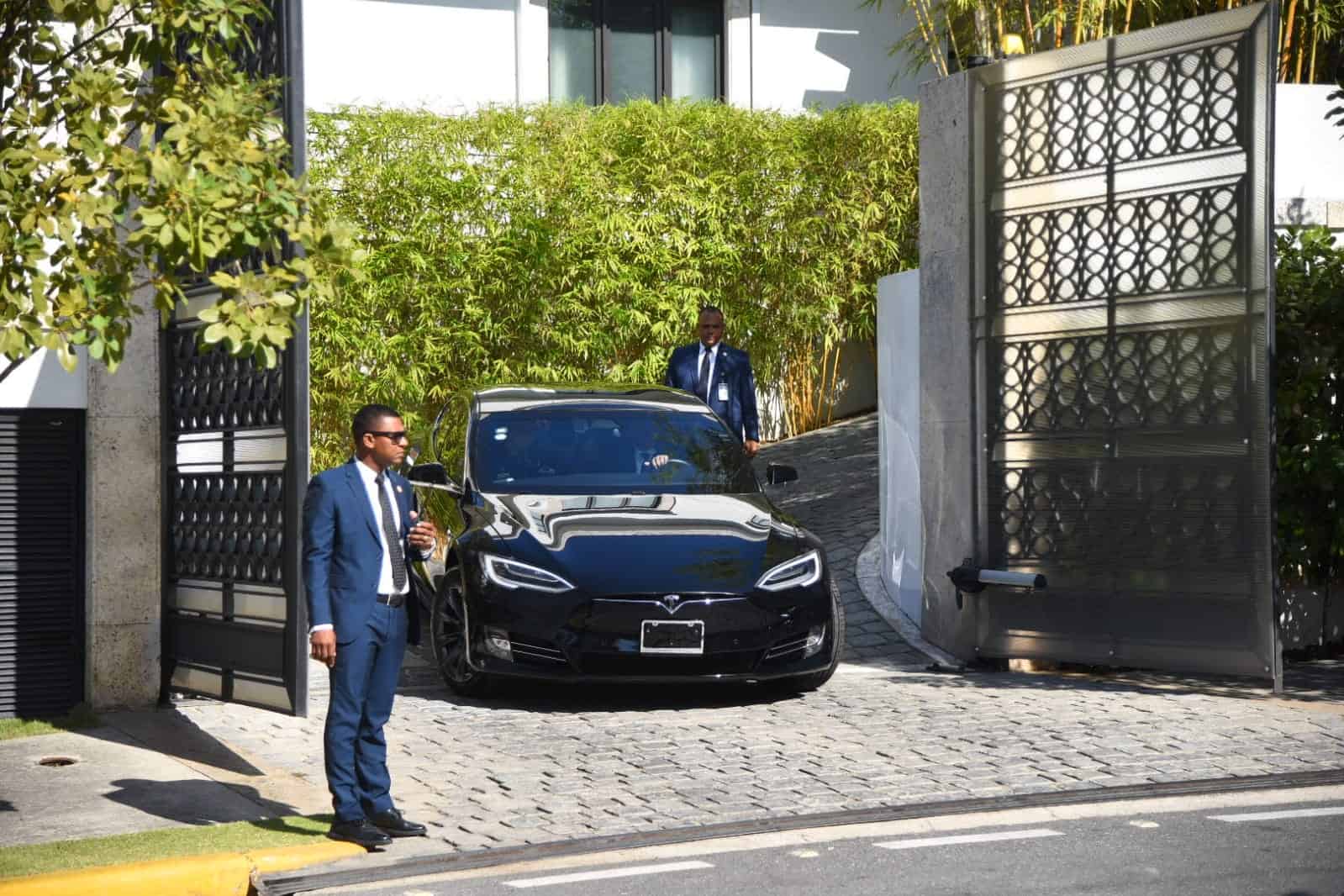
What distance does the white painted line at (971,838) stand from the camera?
22.4ft

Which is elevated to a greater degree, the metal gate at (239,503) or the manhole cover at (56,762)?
the metal gate at (239,503)

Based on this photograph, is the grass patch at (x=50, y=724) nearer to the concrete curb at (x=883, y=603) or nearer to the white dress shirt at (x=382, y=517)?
the white dress shirt at (x=382, y=517)

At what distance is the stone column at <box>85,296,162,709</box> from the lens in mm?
10047

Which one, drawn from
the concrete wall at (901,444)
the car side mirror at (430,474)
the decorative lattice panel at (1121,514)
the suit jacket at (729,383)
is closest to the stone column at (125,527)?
the car side mirror at (430,474)

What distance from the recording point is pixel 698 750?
8.66 metres

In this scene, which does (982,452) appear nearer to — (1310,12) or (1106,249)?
(1106,249)

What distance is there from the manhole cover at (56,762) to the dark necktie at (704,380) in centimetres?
562

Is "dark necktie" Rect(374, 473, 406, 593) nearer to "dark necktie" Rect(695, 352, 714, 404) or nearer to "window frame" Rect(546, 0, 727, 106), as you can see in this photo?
"dark necktie" Rect(695, 352, 714, 404)

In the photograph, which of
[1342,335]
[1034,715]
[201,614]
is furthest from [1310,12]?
[201,614]

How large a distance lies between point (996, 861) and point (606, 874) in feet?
4.54

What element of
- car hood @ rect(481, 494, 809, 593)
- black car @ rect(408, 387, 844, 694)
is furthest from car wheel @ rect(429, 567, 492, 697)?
car hood @ rect(481, 494, 809, 593)

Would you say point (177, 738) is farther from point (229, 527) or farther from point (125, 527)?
point (125, 527)

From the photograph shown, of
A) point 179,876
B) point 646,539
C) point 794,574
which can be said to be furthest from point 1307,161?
point 179,876

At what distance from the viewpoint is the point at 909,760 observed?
8.35 metres
